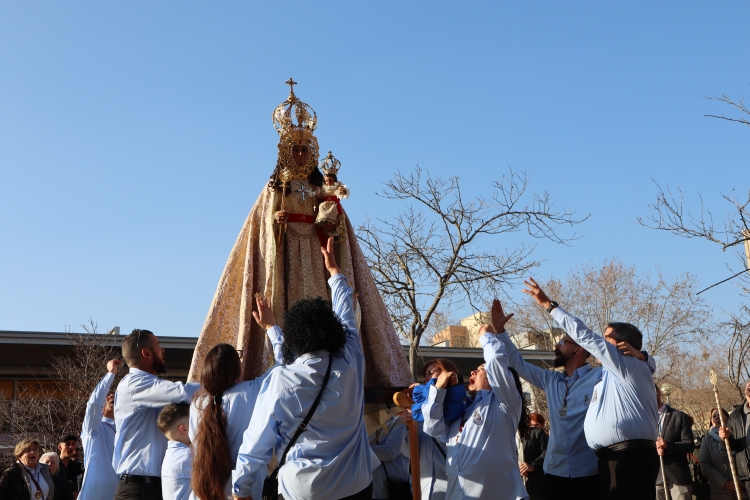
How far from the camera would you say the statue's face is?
7.57 meters

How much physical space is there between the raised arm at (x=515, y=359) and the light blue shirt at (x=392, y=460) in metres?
1.11

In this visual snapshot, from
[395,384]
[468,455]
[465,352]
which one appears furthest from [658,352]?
[468,455]

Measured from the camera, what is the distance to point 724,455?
9703 mm

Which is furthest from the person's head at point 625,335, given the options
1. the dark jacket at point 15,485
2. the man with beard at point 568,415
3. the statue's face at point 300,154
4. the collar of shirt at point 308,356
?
the dark jacket at point 15,485

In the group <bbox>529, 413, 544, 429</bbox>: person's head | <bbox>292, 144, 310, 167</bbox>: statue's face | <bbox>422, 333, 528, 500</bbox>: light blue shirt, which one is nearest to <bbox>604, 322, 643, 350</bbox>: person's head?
<bbox>422, 333, 528, 500</bbox>: light blue shirt

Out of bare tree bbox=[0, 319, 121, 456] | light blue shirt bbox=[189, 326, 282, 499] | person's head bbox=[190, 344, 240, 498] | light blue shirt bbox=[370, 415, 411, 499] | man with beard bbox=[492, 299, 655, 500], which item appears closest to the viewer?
person's head bbox=[190, 344, 240, 498]

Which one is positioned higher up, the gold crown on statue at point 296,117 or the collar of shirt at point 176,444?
the gold crown on statue at point 296,117

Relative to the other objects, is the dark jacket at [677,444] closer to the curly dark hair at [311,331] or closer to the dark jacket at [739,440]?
the dark jacket at [739,440]

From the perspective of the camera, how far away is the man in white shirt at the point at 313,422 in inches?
166

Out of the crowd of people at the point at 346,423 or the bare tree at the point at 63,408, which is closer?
the crowd of people at the point at 346,423

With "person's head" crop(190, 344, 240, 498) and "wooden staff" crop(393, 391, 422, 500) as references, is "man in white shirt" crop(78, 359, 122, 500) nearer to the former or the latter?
"person's head" crop(190, 344, 240, 498)

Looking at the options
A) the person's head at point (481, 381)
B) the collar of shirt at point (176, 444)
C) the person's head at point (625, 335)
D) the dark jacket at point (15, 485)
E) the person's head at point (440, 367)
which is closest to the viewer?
the collar of shirt at point (176, 444)

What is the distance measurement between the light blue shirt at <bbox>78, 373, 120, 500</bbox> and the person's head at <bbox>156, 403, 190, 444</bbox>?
5.08 ft

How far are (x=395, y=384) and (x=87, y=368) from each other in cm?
1010
